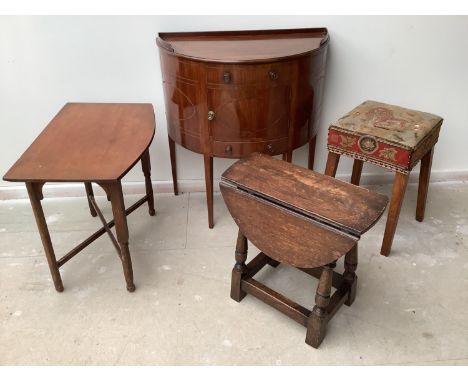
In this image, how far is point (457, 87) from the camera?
2656mm

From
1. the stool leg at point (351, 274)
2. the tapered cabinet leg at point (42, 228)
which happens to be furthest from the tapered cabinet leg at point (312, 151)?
the tapered cabinet leg at point (42, 228)

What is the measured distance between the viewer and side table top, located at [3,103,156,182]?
167cm

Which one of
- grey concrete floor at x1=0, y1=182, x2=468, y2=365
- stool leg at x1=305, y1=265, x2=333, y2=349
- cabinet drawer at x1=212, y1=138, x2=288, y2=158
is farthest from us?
cabinet drawer at x1=212, y1=138, x2=288, y2=158

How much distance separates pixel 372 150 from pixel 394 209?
1.07 ft

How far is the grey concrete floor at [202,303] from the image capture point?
1.82 metres

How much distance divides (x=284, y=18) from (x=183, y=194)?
4.04ft

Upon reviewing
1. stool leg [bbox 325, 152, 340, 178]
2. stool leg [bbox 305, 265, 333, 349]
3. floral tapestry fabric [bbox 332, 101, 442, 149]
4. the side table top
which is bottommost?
stool leg [bbox 305, 265, 333, 349]

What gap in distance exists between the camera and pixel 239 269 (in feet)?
6.47

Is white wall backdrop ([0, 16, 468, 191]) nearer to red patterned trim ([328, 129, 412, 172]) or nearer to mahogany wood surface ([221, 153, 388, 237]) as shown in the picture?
red patterned trim ([328, 129, 412, 172])

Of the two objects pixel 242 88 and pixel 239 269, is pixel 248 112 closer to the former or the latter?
pixel 242 88

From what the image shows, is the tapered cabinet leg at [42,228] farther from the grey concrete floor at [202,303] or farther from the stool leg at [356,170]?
the stool leg at [356,170]

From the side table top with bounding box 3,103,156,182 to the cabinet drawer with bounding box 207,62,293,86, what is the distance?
0.37 m

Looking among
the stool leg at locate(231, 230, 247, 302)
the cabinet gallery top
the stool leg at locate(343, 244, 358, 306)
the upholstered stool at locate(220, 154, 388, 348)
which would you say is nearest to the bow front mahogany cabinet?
the cabinet gallery top
